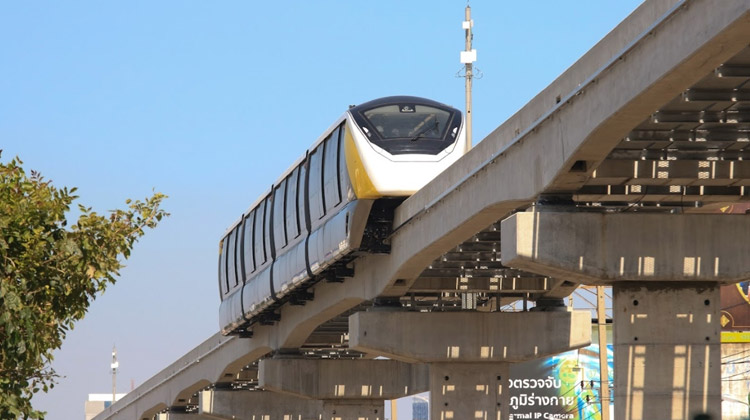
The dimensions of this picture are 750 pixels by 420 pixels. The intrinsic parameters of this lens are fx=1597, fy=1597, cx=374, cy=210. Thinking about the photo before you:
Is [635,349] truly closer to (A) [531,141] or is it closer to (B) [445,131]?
(A) [531,141]

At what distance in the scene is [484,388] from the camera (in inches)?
1625

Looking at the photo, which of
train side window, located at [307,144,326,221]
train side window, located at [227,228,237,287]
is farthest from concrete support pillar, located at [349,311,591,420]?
train side window, located at [227,228,237,287]

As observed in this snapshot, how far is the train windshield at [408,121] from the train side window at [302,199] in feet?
18.4

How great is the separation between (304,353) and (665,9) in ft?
127

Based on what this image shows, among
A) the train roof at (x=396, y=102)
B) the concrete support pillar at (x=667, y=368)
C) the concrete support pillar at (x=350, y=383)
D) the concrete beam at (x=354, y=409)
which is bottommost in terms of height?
the concrete beam at (x=354, y=409)

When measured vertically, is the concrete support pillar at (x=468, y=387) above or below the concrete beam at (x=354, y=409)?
above

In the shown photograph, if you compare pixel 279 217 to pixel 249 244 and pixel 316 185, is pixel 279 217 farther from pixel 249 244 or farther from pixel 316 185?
pixel 249 244

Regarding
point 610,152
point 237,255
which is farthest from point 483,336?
point 610,152

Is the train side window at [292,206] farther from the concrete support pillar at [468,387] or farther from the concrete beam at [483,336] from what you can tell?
the concrete support pillar at [468,387]

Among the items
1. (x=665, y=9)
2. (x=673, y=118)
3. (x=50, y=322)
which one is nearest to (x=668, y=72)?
(x=665, y=9)

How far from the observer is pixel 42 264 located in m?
19.6

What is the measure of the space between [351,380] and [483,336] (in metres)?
15.8

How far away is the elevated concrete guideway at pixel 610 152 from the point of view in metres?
19.0

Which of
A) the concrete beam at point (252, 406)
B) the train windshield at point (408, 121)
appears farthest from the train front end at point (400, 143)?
the concrete beam at point (252, 406)
